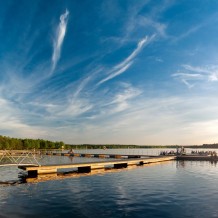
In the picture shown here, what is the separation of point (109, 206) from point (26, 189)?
36.4ft

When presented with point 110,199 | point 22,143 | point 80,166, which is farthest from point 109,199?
point 22,143

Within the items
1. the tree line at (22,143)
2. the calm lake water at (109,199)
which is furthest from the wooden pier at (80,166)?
the tree line at (22,143)

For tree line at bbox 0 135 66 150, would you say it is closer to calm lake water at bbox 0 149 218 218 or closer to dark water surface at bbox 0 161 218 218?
calm lake water at bbox 0 149 218 218

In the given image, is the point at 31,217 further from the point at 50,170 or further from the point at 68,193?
the point at 50,170

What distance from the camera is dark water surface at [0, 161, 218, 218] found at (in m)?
19.2

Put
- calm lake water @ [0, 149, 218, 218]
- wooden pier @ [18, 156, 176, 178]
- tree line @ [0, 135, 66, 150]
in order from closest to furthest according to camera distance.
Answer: calm lake water @ [0, 149, 218, 218], wooden pier @ [18, 156, 176, 178], tree line @ [0, 135, 66, 150]

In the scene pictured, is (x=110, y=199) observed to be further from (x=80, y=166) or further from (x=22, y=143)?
(x=22, y=143)

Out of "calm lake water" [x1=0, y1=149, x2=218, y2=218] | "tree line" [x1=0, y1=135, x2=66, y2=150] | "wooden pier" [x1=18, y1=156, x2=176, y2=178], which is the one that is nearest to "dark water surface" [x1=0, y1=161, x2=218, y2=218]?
"calm lake water" [x1=0, y1=149, x2=218, y2=218]

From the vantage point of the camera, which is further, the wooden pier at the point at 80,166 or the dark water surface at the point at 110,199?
the wooden pier at the point at 80,166

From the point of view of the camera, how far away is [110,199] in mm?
23547

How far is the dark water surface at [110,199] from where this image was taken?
19.2 metres

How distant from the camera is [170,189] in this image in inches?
1121

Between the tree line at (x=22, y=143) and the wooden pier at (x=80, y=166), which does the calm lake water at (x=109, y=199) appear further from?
the tree line at (x=22, y=143)

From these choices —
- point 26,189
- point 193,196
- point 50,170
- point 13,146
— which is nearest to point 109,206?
point 193,196
